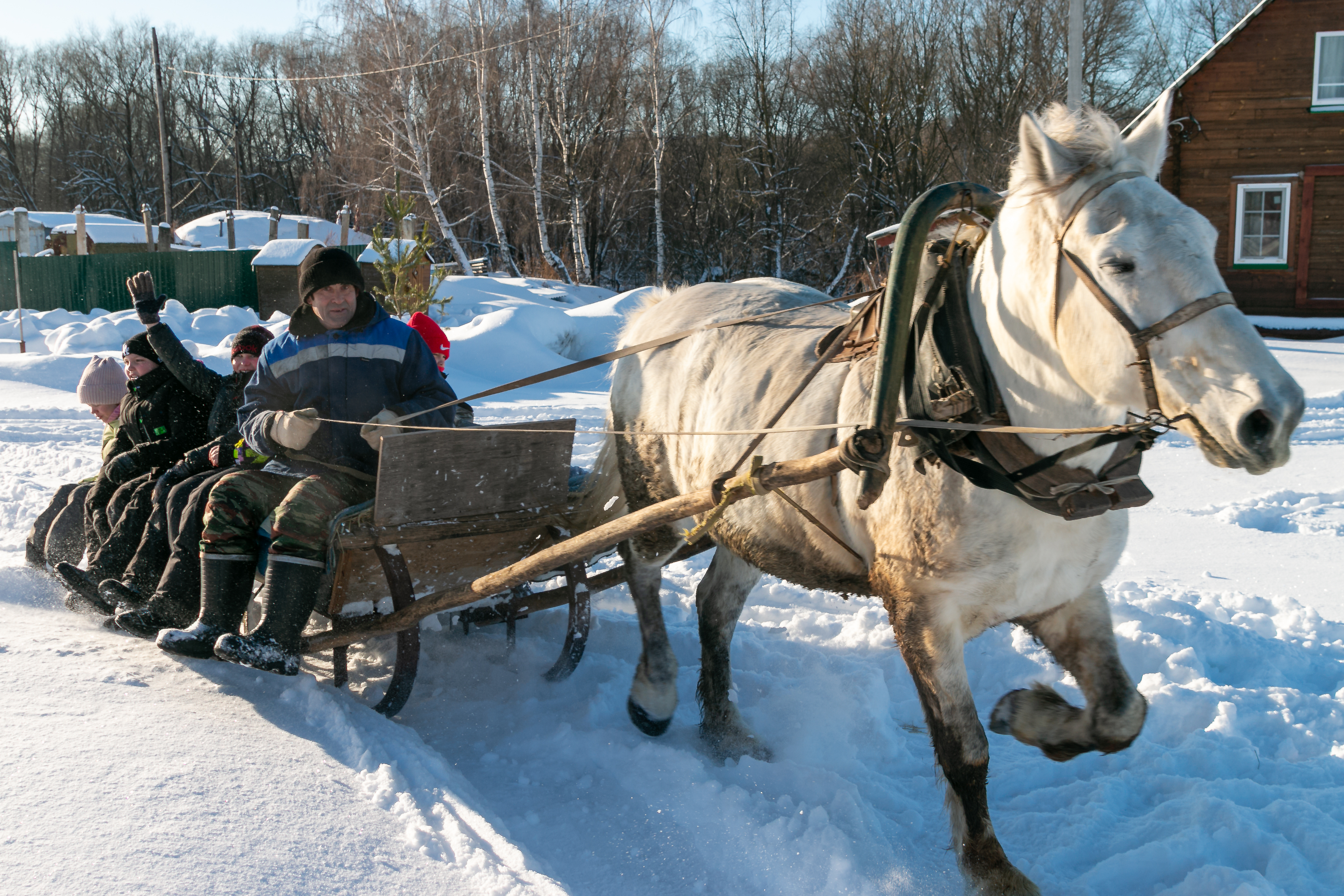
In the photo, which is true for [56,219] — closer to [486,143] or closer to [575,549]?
[486,143]

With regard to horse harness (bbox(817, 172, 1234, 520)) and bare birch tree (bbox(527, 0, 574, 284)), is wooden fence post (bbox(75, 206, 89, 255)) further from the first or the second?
horse harness (bbox(817, 172, 1234, 520))

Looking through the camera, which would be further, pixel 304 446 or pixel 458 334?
pixel 458 334

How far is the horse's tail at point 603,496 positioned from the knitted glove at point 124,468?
1994mm

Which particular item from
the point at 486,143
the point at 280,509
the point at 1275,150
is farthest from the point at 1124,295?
the point at 486,143

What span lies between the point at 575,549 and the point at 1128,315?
1603 millimetres

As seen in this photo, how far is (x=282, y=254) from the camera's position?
1772cm

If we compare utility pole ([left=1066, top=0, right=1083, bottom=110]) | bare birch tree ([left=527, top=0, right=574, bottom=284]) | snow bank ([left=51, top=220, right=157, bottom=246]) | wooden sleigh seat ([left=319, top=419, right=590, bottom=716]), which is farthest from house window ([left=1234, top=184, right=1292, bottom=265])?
snow bank ([left=51, top=220, right=157, bottom=246])

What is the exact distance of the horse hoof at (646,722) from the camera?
11.0 feet

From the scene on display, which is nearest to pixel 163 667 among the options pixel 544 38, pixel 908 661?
pixel 908 661

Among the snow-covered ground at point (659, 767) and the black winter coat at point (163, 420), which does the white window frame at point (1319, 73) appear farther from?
the black winter coat at point (163, 420)

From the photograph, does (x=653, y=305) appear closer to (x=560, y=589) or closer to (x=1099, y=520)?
(x=560, y=589)

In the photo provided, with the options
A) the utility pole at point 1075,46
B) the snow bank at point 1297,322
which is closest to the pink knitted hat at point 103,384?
the utility pole at point 1075,46

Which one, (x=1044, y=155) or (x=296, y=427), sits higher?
(x=1044, y=155)

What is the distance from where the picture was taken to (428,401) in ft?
11.4
